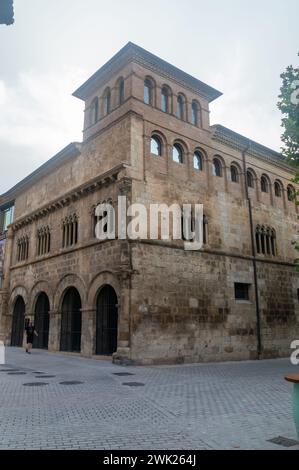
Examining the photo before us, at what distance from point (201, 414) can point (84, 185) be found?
14.1 m

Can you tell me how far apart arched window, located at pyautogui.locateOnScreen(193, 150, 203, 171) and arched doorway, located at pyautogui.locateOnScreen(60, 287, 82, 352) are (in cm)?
921

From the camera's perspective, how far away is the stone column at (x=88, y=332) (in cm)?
1667

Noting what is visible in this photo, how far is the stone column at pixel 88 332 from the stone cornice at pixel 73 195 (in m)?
5.97

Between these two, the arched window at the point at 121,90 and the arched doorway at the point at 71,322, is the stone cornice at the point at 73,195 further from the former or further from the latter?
the arched doorway at the point at 71,322

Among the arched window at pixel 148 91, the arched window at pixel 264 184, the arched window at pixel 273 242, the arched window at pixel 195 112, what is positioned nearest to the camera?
the arched window at pixel 148 91

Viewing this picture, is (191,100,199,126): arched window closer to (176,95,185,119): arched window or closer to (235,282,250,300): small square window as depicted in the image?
(176,95,185,119): arched window

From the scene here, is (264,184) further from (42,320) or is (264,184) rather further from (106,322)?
(42,320)

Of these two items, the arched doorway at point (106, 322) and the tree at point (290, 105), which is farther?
the arched doorway at point (106, 322)

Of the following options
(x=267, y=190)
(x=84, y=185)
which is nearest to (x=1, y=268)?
(x=84, y=185)

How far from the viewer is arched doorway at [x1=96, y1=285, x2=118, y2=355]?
16.2 meters

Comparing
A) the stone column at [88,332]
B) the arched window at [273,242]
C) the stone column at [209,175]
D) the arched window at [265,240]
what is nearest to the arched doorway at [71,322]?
the stone column at [88,332]

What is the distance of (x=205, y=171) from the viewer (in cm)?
1970

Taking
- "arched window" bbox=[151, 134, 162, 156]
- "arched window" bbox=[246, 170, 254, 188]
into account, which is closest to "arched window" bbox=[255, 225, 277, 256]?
"arched window" bbox=[246, 170, 254, 188]
